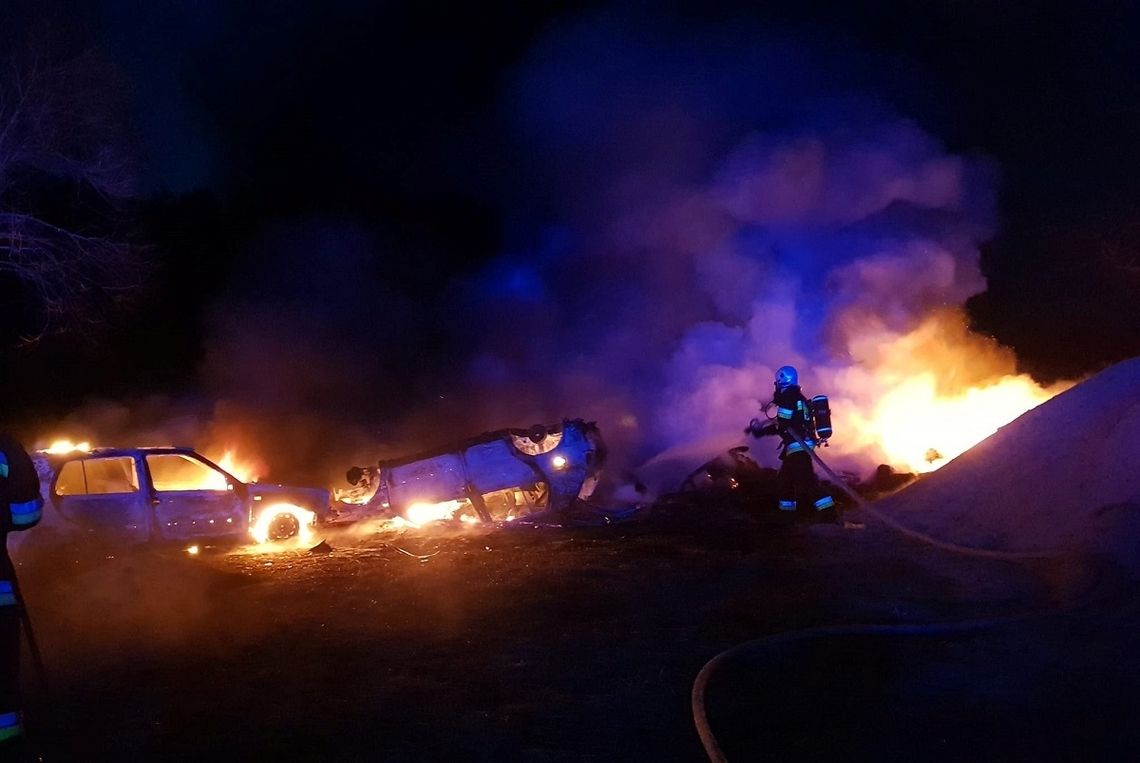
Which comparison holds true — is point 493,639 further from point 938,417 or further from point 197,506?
point 938,417

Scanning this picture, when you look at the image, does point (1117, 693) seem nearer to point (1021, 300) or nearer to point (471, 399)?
point (471, 399)

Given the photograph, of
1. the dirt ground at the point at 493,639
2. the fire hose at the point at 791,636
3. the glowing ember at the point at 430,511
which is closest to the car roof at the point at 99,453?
the dirt ground at the point at 493,639

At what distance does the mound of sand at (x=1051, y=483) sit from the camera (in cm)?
757

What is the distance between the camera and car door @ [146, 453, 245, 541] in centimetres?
965

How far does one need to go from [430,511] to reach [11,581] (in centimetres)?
762

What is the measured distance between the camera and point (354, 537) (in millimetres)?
11148

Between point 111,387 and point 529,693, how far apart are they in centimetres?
1759

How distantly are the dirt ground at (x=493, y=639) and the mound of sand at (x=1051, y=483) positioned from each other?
564 millimetres

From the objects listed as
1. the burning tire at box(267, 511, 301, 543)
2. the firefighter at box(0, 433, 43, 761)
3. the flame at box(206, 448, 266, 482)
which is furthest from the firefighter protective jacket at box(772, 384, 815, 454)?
the flame at box(206, 448, 266, 482)

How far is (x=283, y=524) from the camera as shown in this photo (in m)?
10.8

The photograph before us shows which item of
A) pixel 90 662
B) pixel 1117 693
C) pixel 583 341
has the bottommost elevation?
pixel 1117 693

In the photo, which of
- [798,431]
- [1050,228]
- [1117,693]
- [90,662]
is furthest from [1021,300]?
[90,662]

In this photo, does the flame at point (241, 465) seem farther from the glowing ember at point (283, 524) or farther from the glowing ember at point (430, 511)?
the glowing ember at point (430, 511)

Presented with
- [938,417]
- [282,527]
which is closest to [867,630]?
[282,527]
